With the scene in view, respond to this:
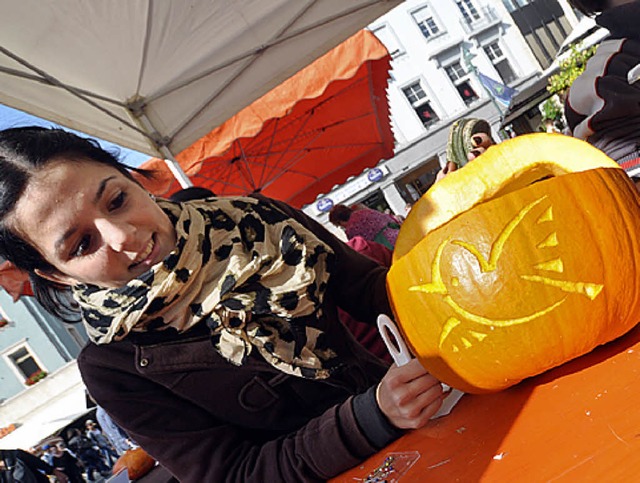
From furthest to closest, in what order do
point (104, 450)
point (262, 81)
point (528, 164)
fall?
point (104, 450)
point (262, 81)
point (528, 164)

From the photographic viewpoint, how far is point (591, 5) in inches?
54.6

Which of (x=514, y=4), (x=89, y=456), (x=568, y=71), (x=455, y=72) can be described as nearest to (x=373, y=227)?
(x=89, y=456)

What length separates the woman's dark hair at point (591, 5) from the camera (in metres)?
1.36

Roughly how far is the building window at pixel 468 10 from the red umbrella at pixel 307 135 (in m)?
18.2

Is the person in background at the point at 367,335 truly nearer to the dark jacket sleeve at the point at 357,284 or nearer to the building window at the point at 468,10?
the dark jacket sleeve at the point at 357,284

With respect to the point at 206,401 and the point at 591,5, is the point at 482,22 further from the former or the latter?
the point at 206,401

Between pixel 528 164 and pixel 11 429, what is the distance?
18449 mm

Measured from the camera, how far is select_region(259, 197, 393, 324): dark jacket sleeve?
1288 millimetres

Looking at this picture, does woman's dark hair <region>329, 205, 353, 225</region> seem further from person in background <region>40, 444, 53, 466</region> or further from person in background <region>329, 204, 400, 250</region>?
person in background <region>40, 444, 53, 466</region>

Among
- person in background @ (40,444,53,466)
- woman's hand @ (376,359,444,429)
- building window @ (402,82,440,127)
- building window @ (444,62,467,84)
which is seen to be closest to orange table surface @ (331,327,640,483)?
woman's hand @ (376,359,444,429)

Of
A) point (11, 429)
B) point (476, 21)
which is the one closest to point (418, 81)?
point (476, 21)

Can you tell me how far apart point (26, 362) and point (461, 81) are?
20.5 metres

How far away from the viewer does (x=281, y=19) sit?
8.86ft

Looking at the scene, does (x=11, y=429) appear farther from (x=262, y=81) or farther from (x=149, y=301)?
(x=149, y=301)
